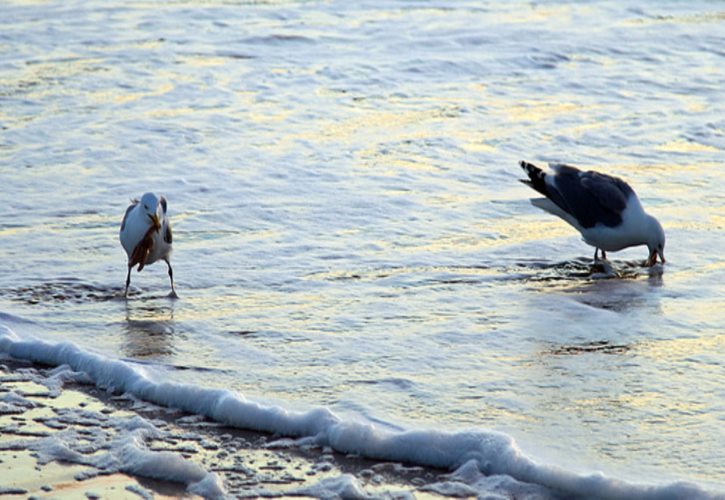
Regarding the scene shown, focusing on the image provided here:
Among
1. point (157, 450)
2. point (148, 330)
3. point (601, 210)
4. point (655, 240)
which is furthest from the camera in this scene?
point (601, 210)

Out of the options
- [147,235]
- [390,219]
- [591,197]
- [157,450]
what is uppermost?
[591,197]

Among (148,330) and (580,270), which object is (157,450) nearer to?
(148,330)

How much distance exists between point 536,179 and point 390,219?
0.98 m

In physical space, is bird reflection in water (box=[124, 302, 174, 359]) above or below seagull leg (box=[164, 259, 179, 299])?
below

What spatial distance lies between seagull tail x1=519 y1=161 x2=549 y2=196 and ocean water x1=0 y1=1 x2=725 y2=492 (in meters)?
0.24

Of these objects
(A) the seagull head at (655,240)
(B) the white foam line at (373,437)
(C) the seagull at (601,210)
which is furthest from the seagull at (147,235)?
(A) the seagull head at (655,240)

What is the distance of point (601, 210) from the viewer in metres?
7.73

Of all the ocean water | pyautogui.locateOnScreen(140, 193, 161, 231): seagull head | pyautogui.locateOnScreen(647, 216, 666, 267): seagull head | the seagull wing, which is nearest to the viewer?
the ocean water

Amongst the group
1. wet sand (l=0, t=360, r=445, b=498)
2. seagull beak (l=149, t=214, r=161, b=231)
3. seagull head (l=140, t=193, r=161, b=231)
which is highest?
seagull head (l=140, t=193, r=161, b=231)

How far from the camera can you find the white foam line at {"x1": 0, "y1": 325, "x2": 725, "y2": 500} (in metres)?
4.47

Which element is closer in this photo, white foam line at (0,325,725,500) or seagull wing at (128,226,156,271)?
white foam line at (0,325,725,500)

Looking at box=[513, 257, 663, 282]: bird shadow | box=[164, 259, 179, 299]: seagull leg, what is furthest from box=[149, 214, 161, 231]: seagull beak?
box=[513, 257, 663, 282]: bird shadow

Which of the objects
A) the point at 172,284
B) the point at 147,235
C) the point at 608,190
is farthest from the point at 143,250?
the point at 608,190

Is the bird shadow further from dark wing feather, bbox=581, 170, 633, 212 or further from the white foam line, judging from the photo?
the white foam line
